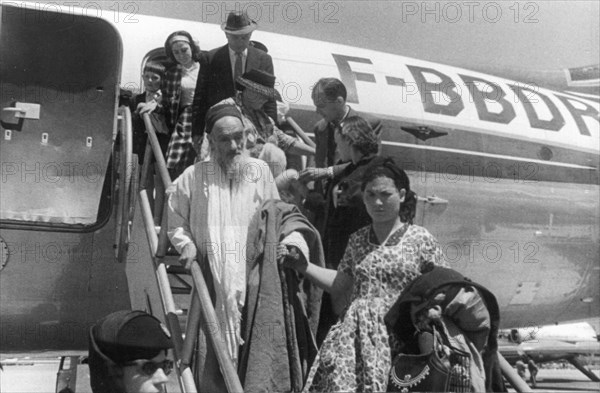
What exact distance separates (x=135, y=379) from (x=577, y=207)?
757 cm

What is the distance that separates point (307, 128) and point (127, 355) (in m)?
5.08

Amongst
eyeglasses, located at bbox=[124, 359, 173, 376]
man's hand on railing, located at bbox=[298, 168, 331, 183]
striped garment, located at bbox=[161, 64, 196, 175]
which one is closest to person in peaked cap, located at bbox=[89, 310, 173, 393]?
eyeglasses, located at bbox=[124, 359, 173, 376]

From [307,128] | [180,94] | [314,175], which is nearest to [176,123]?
[180,94]

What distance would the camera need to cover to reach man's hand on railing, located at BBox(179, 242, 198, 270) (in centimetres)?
497

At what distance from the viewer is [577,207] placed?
980 cm

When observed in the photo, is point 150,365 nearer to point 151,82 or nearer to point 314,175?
point 314,175

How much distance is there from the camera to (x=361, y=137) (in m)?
5.83

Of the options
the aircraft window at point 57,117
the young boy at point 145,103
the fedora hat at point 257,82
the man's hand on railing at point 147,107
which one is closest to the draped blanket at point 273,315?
the fedora hat at point 257,82

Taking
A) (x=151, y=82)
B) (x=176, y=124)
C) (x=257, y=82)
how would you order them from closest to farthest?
1. (x=257, y=82)
2. (x=176, y=124)
3. (x=151, y=82)

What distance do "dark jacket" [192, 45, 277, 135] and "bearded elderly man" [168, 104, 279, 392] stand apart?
1.24 metres

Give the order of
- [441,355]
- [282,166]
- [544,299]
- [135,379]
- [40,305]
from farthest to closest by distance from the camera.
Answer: [544,299]
[40,305]
[282,166]
[441,355]
[135,379]

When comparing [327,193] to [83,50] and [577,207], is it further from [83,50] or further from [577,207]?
[577,207]

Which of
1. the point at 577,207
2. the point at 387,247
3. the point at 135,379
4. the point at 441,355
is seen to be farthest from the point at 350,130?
the point at 577,207

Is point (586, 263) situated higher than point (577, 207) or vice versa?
point (577, 207)
